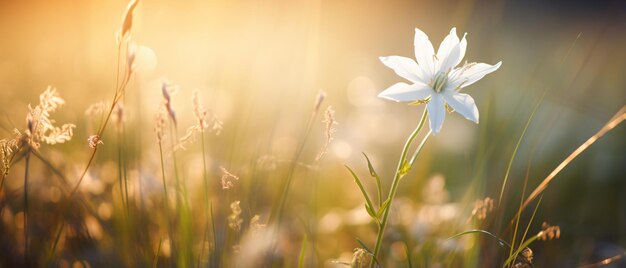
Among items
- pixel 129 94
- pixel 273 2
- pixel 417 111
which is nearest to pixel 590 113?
pixel 417 111

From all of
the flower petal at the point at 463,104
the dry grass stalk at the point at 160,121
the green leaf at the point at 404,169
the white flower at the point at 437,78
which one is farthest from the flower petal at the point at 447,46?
the dry grass stalk at the point at 160,121

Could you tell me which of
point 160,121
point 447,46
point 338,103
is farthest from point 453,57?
point 338,103

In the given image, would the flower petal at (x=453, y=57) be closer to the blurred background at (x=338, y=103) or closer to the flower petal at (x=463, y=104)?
the flower petal at (x=463, y=104)

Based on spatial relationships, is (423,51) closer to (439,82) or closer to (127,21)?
(439,82)

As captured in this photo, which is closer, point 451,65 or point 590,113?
point 451,65

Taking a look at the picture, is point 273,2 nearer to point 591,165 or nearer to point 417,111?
point 417,111

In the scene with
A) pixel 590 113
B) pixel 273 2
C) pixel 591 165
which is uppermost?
pixel 273 2
